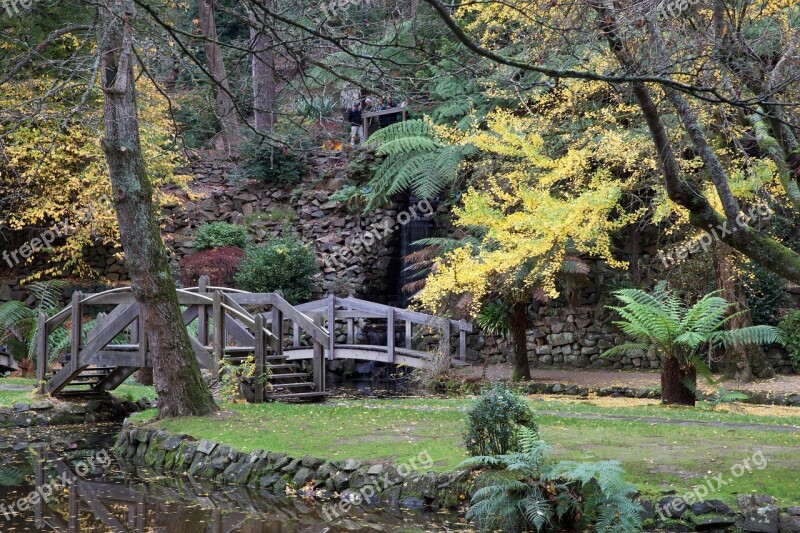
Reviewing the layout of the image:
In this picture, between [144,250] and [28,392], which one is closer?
[144,250]

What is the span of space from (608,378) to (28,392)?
9.98 metres

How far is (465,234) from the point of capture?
19.0m

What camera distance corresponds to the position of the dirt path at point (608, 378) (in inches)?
556

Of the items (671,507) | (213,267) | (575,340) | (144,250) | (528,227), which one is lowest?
(671,507)

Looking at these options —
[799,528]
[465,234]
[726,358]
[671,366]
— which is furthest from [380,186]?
[799,528]

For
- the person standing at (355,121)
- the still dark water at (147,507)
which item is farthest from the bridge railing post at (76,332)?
the person standing at (355,121)

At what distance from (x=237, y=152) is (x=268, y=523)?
18.6 m

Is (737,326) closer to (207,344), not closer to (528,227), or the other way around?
(528,227)

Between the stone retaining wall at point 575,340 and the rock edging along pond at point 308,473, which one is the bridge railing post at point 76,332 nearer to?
the rock edging along pond at point 308,473

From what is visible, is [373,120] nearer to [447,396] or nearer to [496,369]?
[496,369]

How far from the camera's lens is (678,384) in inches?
468

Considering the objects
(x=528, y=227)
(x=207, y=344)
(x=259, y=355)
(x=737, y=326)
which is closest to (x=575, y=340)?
(x=737, y=326)

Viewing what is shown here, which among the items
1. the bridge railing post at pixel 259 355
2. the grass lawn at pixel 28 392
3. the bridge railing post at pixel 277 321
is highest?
the bridge railing post at pixel 277 321

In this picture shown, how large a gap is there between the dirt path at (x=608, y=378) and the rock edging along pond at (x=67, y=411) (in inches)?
242
